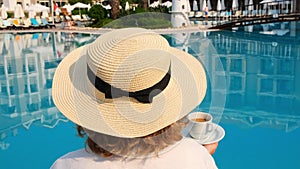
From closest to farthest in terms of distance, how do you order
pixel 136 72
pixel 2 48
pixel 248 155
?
pixel 136 72
pixel 248 155
pixel 2 48

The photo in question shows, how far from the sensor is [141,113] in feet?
3.59

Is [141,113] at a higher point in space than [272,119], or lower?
higher

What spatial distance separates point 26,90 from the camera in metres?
7.45

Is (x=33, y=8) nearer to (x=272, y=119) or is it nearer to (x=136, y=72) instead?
(x=272, y=119)

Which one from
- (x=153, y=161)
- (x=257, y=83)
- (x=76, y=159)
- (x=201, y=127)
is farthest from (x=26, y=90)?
(x=153, y=161)

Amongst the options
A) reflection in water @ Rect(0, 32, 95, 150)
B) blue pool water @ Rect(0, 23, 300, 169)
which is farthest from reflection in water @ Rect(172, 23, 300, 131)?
reflection in water @ Rect(0, 32, 95, 150)

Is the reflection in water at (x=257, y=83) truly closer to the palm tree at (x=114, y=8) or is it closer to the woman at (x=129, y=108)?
the woman at (x=129, y=108)

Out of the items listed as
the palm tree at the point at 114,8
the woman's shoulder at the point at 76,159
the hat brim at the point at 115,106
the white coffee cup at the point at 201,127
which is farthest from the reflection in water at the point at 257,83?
the palm tree at the point at 114,8

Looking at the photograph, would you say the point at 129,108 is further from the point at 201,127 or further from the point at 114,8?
the point at 114,8

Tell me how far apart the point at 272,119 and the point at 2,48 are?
37.9 feet

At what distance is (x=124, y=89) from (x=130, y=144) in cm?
16

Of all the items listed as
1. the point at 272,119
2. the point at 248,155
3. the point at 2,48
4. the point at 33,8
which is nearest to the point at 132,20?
the point at 248,155

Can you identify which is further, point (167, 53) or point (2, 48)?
point (2, 48)

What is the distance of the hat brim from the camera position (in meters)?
1.08
